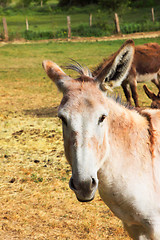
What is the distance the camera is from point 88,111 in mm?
2318

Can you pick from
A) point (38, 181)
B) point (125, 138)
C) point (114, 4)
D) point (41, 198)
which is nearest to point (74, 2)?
point (114, 4)

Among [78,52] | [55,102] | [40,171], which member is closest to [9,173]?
[40,171]

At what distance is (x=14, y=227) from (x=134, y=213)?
6.64ft

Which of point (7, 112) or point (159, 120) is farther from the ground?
point (159, 120)

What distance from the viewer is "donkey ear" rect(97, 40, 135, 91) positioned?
8.00ft

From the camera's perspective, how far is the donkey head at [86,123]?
218 centimetres

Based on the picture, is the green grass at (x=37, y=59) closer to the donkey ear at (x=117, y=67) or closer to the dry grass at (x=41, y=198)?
the dry grass at (x=41, y=198)

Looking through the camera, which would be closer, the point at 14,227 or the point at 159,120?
the point at 159,120

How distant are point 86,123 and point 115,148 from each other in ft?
1.53

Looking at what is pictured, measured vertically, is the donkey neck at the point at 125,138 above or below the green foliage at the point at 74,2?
above

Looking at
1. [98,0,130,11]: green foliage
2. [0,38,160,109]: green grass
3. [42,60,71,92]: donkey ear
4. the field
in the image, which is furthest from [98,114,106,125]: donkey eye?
[98,0,130,11]: green foliage

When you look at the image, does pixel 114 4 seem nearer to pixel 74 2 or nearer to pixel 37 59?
pixel 37 59

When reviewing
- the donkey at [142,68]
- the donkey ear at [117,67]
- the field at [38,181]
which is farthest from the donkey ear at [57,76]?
the donkey at [142,68]

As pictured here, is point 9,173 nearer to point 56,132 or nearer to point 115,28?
point 56,132
